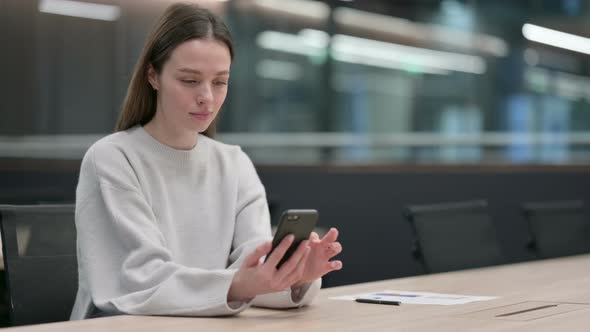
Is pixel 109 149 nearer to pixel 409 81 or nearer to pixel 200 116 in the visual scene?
pixel 200 116

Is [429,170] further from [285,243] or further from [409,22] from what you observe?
[285,243]

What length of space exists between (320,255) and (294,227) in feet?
0.56

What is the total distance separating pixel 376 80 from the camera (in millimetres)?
7090

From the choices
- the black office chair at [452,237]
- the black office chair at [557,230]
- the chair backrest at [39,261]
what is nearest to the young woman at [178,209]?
the chair backrest at [39,261]

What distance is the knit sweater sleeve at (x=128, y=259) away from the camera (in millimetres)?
1804

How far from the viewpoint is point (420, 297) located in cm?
218

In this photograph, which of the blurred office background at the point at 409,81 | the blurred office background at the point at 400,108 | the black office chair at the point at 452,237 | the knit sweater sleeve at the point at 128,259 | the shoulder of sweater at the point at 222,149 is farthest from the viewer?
the blurred office background at the point at 409,81

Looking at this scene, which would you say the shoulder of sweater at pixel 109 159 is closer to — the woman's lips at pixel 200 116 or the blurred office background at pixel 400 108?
the woman's lips at pixel 200 116

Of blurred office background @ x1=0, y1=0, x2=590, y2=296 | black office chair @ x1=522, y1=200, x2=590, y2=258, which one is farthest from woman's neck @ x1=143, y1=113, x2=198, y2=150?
blurred office background @ x1=0, y1=0, x2=590, y2=296

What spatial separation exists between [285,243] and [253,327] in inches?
6.8

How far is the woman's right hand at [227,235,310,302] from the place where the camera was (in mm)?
1708

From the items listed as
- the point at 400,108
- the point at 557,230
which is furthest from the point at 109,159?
the point at 400,108

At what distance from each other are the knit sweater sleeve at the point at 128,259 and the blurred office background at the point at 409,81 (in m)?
4.20

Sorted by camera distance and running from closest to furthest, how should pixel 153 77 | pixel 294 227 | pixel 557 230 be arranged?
pixel 294 227
pixel 153 77
pixel 557 230
